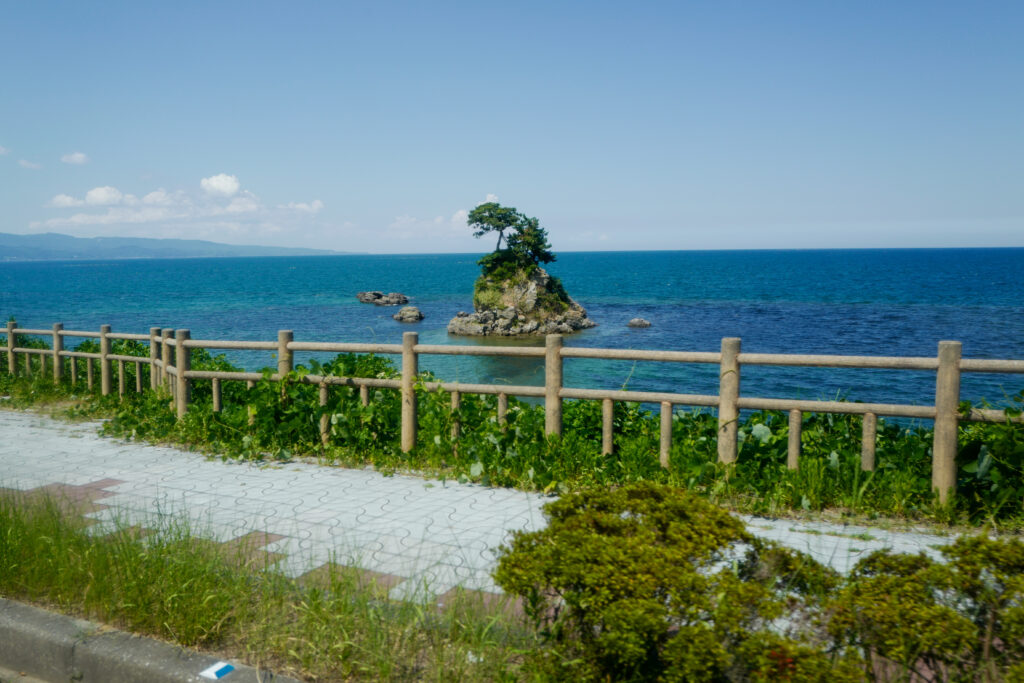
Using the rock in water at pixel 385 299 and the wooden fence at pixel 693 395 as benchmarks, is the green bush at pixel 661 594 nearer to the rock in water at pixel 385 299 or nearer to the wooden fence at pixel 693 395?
the wooden fence at pixel 693 395

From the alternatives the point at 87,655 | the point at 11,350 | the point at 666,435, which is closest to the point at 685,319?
the point at 11,350

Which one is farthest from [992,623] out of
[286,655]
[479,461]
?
[479,461]

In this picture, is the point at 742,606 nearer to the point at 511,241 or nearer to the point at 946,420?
the point at 946,420

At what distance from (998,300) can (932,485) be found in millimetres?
84002

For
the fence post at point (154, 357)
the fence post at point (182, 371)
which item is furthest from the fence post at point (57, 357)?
the fence post at point (182, 371)

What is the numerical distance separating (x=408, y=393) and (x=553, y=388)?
1.70 meters

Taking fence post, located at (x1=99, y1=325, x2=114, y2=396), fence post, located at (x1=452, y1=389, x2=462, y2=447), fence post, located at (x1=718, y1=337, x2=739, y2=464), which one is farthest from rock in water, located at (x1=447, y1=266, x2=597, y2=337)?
fence post, located at (x1=718, y1=337, x2=739, y2=464)

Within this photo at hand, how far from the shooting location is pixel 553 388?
791 centimetres

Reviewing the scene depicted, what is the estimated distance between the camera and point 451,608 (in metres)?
4.08

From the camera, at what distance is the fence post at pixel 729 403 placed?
7.18 m

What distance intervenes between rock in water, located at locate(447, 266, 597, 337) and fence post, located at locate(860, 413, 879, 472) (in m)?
44.7

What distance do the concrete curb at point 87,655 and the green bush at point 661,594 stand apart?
133 cm

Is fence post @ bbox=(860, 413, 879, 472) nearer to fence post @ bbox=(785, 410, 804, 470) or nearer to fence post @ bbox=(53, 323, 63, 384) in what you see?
fence post @ bbox=(785, 410, 804, 470)

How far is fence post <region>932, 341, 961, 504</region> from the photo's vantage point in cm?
648
